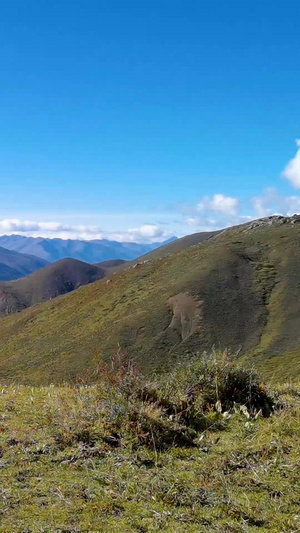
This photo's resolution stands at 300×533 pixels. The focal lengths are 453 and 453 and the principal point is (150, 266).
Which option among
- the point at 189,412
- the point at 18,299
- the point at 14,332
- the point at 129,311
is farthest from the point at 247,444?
the point at 18,299

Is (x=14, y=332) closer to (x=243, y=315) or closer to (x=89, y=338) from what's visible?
(x=89, y=338)

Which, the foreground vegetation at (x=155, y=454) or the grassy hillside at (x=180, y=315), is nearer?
the foreground vegetation at (x=155, y=454)

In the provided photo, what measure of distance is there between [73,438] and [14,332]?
86.2 m

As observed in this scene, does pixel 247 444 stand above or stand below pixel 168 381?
below

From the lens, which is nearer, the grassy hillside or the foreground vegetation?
the foreground vegetation

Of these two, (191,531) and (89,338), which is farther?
(89,338)

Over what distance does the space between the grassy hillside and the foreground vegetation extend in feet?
148

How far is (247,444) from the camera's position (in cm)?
645

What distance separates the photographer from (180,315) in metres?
73.4

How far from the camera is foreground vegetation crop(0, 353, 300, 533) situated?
4.70 meters

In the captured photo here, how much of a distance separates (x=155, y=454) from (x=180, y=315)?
6768 cm

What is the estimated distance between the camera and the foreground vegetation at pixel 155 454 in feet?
15.4

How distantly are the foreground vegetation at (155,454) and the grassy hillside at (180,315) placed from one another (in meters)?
45.0

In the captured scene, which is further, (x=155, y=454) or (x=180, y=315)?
(x=180, y=315)
